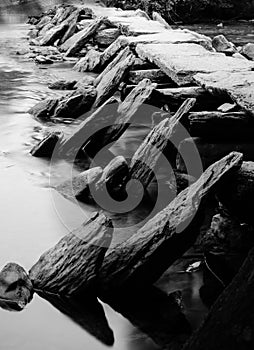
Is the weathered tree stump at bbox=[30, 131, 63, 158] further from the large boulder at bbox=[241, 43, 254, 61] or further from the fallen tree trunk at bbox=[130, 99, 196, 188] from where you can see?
the large boulder at bbox=[241, 43, 254, 61]

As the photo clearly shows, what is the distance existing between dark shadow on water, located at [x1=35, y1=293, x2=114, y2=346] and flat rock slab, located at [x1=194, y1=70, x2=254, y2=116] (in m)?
1.98

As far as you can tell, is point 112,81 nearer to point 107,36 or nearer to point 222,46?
point 222,46

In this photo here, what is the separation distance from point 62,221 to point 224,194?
4.22 ft

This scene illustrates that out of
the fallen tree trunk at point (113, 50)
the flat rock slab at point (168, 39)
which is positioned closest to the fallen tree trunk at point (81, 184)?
the flat rock slab at point (168, 39)

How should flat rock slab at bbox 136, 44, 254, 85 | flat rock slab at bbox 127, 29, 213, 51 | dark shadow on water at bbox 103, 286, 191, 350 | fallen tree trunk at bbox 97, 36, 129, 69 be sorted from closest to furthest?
1. dark shadow on water at bbox 103, 286, 191, 350
2. flat rock slab at bbox 136, 44, 254, 85
3. flat rock slab at bbox 127, 29, 213, 51
4. fallen tree trunk at bbox 97, 36, 129, 69

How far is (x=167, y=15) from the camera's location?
19391 mm

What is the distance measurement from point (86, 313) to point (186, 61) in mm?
4199

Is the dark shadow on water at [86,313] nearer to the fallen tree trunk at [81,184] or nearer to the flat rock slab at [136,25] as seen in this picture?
the fallen tree trunk at [81,184]

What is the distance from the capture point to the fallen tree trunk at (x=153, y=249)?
3555mm

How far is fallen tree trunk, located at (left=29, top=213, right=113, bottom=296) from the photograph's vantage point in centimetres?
355

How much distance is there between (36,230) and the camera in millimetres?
4566

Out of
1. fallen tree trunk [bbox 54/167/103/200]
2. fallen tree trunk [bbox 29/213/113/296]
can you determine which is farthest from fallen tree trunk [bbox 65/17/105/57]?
fallen tree trunk [bbox 29/213/113/296]

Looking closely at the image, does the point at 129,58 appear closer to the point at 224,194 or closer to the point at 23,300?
the point at 224,194

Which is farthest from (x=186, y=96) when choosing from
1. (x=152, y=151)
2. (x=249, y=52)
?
(x=249, y=52)
